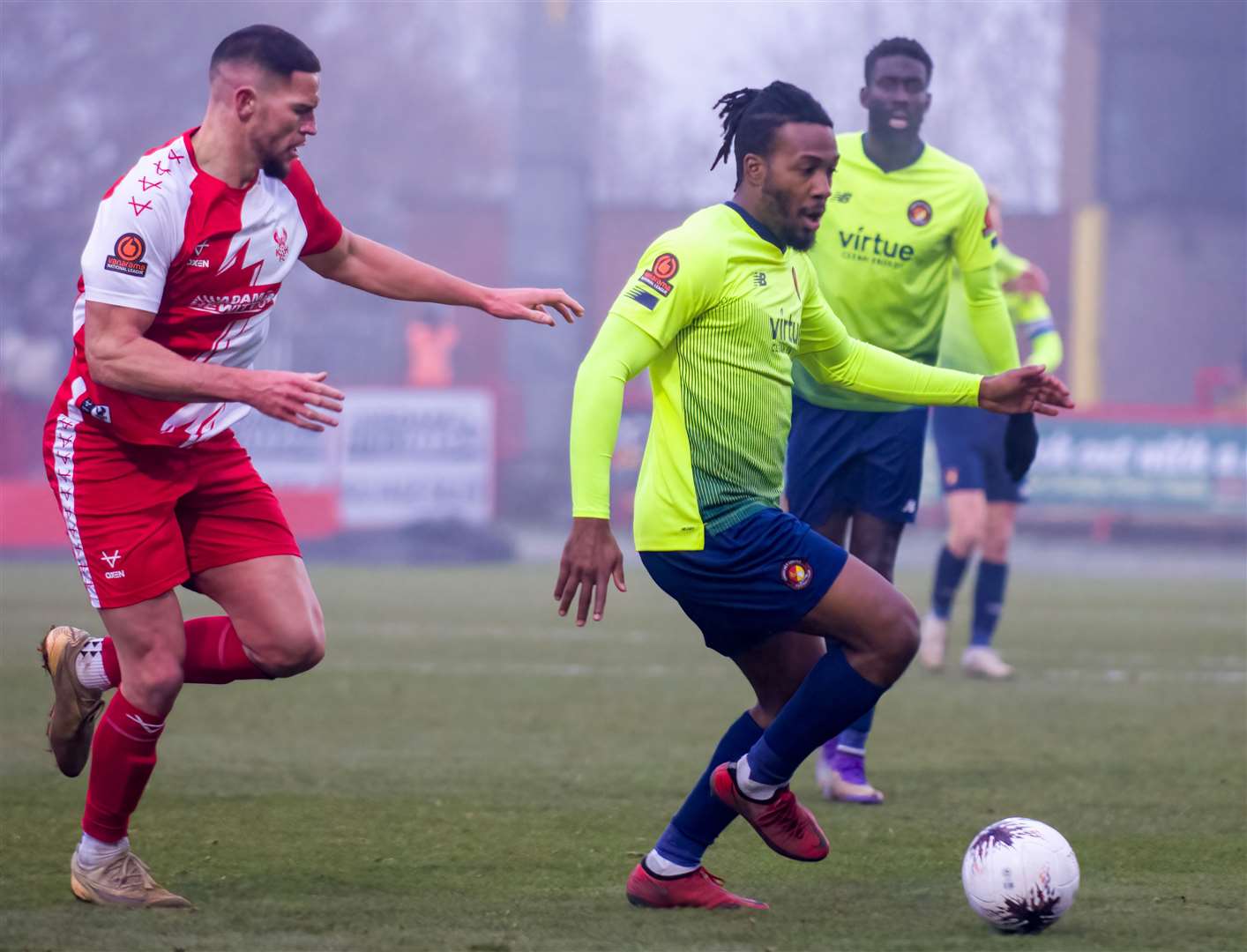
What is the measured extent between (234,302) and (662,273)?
1.14 meters

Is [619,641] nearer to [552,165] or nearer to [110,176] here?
[552,165]

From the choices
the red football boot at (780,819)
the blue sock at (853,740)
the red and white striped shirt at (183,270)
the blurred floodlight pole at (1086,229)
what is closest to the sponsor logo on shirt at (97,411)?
the red and white striped shirt at (183,270)

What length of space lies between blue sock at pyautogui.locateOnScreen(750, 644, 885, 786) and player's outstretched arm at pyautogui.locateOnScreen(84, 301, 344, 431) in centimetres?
135

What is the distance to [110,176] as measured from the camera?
33750 mm

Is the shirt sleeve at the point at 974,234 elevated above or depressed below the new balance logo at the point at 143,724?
above

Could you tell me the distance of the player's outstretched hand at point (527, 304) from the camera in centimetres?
493

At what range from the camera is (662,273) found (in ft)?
14.0

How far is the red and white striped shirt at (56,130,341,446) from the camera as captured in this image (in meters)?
4.23

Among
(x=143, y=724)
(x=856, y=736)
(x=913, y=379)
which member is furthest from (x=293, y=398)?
(x=856, y=736)

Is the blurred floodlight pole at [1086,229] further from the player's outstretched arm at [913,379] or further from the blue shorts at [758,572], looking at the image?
the blue shorts at [758,572]

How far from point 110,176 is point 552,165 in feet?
28.3

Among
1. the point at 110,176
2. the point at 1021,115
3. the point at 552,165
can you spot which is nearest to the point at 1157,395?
the point at 552,165

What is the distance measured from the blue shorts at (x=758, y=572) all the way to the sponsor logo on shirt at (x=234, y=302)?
4.03 ft

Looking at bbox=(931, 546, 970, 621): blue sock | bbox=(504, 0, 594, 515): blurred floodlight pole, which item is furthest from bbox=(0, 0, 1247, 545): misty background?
bbox=(931, 546, 970, 621): blue sock
